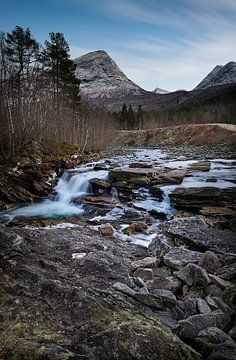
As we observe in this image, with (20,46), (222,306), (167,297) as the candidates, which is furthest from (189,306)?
(20,46)

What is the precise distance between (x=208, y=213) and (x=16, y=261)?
26.1ft

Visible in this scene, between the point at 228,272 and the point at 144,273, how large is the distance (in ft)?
6.13

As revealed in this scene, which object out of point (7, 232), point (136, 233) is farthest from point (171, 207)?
point (7, 232)

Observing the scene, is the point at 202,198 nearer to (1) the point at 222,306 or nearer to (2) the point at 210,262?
(2) the point at 210,262

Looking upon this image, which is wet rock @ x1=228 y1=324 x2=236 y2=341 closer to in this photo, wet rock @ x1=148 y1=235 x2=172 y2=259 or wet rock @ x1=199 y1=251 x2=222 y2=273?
wet rock @ x1=199 y1=251 x2=222 y2=273

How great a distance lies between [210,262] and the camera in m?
6.78

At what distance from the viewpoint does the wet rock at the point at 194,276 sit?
600 centimetres

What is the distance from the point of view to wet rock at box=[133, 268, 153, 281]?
6.64 metres

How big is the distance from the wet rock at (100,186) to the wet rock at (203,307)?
35.8ft

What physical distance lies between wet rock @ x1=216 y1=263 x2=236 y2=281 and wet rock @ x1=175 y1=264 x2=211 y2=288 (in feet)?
1.26

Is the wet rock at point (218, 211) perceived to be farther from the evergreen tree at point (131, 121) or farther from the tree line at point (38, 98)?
the evergreen tree at point (131, 121)

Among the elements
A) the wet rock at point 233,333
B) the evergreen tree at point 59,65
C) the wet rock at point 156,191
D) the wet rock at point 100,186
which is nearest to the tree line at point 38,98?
the evergreen tree at point 59,65

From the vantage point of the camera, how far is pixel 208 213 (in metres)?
11.7

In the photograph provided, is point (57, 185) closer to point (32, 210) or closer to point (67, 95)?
point (32, 210)
